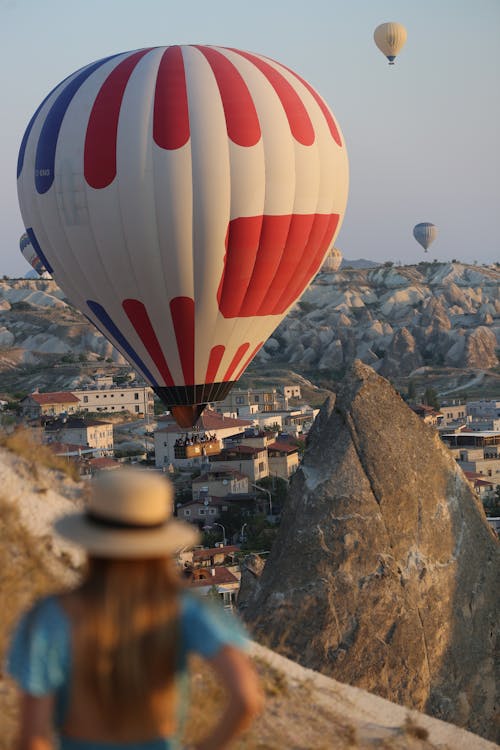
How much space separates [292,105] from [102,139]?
11.1 ft

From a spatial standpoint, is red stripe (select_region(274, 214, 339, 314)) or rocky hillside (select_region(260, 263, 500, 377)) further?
rocky hillside (select_region(260, 263, 500, 377))

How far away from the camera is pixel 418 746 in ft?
18.2

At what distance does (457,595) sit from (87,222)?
9399mm

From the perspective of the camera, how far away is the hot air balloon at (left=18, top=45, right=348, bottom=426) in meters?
18.6

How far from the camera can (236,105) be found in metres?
18.8

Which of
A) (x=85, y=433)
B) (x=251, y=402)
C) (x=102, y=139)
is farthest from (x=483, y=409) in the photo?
(x=102, y=139)

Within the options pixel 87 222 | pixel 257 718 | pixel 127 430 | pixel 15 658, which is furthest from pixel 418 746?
pixel 127 430

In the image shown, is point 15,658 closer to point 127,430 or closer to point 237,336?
point 237,336

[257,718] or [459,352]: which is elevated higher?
[459,352]

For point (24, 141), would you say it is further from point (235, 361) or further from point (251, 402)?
point (251, 402)

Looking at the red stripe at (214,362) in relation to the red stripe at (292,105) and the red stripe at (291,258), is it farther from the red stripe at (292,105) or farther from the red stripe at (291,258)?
the red stripe at (292,105)

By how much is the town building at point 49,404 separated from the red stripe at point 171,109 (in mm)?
50982

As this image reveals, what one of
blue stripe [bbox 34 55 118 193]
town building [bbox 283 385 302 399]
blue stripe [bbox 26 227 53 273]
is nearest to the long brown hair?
blue stripe [bbox 34 55 118 193]

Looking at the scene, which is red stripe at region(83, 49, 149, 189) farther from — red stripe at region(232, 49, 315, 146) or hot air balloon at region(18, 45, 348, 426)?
red stripe at region(232, 49, 315, 146)
